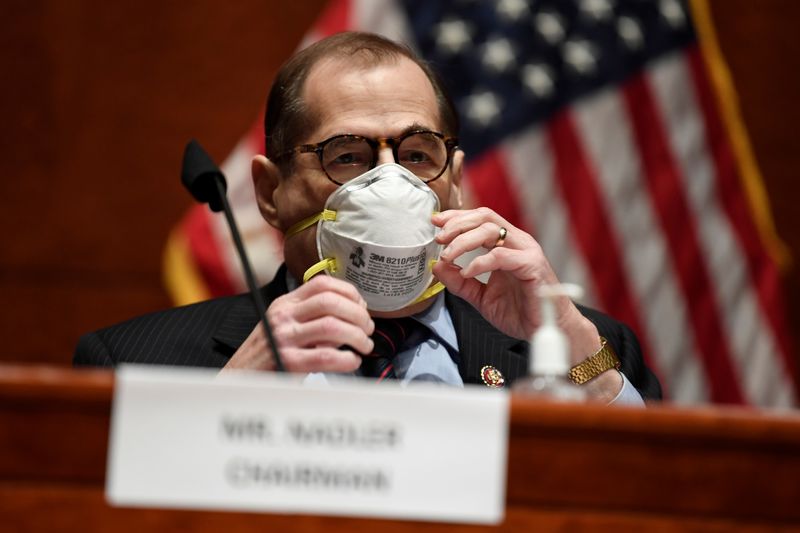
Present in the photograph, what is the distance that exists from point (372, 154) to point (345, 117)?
0.10m

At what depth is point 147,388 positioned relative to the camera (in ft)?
3.23

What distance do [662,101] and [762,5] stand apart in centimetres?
54

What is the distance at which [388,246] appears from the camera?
193 centimetres

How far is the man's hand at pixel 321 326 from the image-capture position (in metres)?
1.52

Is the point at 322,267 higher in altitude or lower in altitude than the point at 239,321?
higher

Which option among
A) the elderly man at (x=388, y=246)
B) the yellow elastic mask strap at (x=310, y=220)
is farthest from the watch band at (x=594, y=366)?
the yellow elastic mask strap at (x=310, y=220)

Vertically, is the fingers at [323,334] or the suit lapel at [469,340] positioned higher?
the fingers at [323,334]

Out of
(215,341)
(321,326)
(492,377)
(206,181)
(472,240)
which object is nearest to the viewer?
(321,326)

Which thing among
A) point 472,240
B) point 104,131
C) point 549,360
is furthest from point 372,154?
point 104,131

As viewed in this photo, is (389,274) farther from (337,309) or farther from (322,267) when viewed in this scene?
(337,309)

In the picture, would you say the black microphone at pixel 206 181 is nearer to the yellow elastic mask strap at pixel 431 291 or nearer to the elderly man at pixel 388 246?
the elderly man at pixel 388 246

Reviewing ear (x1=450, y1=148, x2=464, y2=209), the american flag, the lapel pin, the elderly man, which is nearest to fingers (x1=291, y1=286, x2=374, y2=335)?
the elderly man

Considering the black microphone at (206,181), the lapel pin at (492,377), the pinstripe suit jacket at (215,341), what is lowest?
the lapel pin at (492,377)

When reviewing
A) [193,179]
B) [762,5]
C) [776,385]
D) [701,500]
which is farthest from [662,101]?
[701,500]
